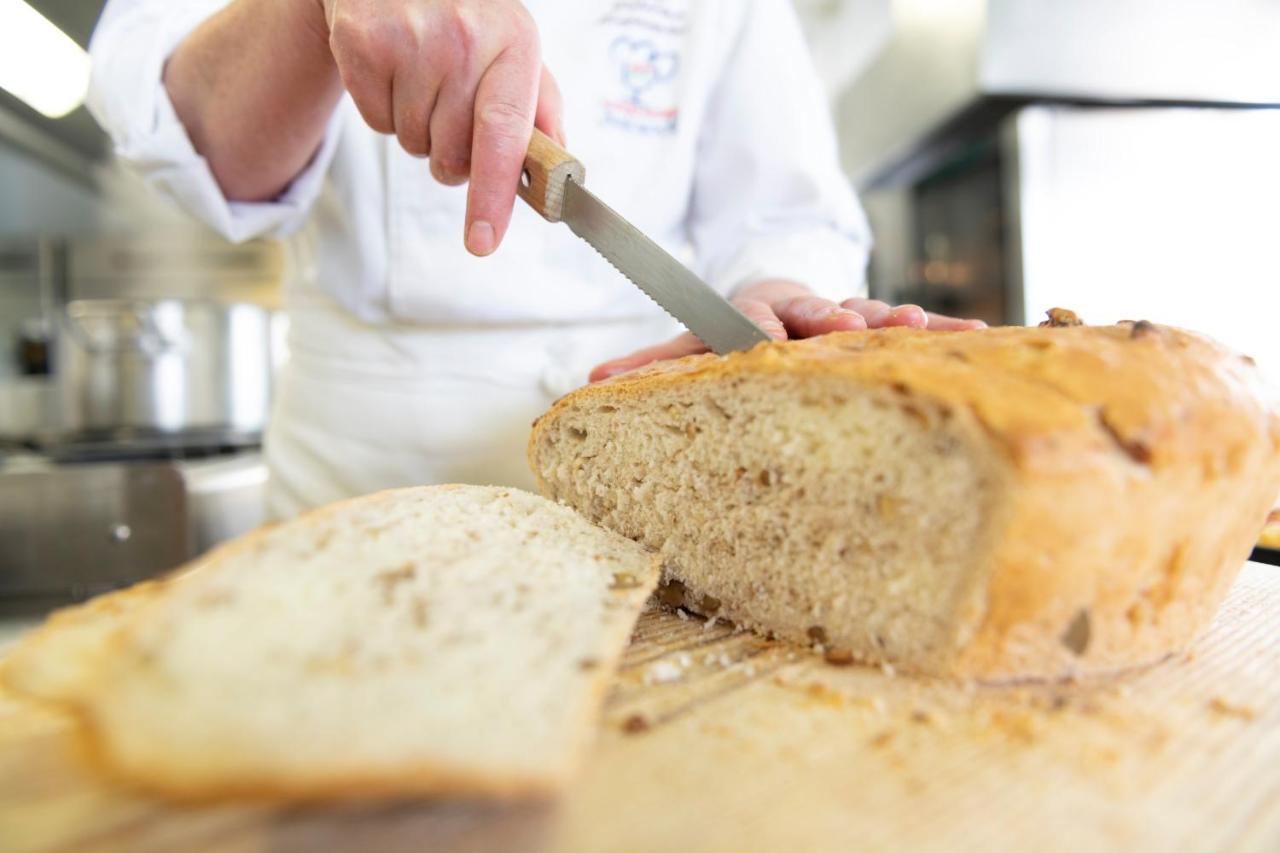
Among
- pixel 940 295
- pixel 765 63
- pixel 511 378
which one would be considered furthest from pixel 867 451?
pixel 940 295

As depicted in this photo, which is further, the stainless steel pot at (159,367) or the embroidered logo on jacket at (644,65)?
the stainless steel pot at (159,367)

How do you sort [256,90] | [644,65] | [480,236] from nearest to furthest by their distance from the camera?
[480,236], [256,90], [644,65]

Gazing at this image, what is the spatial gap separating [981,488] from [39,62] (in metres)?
5.63

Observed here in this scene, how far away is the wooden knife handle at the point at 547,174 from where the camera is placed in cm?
146

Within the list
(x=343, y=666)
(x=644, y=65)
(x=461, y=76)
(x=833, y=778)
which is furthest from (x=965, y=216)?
(x=343, y=666)

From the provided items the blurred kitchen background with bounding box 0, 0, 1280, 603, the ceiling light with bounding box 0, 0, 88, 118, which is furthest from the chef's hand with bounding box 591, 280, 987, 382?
the ceiling light with bounding box 0, 0, 88, 118

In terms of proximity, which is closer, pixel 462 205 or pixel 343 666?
pixel 343 666

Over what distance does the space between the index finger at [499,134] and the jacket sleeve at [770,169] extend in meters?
1.01

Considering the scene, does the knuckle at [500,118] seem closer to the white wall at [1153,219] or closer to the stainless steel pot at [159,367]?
the white wall at [1153,219]

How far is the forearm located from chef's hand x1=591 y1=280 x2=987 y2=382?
939 mm

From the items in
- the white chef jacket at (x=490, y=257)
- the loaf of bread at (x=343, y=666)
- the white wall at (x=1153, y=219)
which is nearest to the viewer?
the loaf of bread at (x=343, y=666)

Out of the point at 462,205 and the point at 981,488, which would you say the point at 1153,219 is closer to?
the point at 462,205

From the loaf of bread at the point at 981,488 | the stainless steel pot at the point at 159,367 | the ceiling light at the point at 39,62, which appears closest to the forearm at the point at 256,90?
the loaf of bread at the point at 981,488

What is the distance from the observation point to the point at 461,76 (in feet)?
4.58
